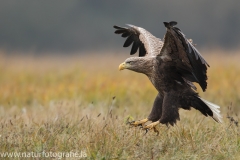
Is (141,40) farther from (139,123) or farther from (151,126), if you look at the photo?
(151,126)

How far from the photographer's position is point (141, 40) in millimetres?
8039

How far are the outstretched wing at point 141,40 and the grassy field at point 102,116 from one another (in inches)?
33.2

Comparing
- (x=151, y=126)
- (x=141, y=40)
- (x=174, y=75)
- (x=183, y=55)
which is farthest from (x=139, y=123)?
(x=141, y=40)

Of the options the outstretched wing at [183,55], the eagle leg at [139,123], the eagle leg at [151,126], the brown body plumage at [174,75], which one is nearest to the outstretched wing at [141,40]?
the brown body plumage at [174,75]

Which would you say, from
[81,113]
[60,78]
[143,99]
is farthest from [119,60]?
[81,113]

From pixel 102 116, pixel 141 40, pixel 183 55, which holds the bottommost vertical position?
pixel 102 116

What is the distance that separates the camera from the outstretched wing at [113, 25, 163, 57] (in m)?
7.61

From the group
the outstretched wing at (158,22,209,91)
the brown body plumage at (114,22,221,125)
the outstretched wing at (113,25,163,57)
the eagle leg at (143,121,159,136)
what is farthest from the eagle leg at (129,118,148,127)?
the outstretched wing at (113,25,163,57)

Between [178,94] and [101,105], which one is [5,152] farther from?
[101,105]

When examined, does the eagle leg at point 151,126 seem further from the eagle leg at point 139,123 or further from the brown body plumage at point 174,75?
the eagle leg at point 139,123

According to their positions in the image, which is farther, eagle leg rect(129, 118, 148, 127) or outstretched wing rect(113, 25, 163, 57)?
outstretched wing rect(113, 25, 163, 57)

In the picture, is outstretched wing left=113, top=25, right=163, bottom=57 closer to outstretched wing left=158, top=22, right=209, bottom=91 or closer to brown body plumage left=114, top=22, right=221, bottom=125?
brown body plumage left=114, top=22, right=221, bottom=125

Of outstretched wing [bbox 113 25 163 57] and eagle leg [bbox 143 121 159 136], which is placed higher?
outstretched wing [bbox 113 25 163 57]

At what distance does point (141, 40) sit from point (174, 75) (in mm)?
1295
